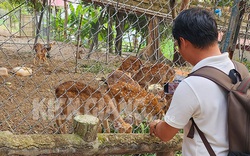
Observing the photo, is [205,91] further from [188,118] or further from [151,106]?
[151,106]

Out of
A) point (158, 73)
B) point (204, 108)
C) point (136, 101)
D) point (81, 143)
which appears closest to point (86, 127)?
point (81, 143)

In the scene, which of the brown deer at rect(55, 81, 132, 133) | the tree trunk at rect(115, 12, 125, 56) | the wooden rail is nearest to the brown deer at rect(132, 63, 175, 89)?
the tree trunk at rect(115, 12, 125, 56)

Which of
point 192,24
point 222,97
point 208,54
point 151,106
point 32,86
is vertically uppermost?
point 192,24

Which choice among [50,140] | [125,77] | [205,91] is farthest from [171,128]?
[125,77]

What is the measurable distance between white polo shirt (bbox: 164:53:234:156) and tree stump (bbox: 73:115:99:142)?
15.2 inches

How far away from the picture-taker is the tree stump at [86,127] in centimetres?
127

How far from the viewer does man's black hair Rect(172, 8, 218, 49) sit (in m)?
1.00

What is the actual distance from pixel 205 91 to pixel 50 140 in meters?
0.73

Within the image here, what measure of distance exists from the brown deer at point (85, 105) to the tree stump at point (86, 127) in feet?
3.62

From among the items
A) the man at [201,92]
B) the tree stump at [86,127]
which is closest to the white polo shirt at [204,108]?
the man at [201,92]

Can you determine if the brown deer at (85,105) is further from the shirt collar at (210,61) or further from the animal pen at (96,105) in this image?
the shirt collar at (210,61)

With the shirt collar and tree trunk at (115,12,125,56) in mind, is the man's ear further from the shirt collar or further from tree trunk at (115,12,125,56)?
tree trunk at (115,12,125,56)

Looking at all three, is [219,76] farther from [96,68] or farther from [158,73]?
[96,68]

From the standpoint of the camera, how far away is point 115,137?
143 cm
